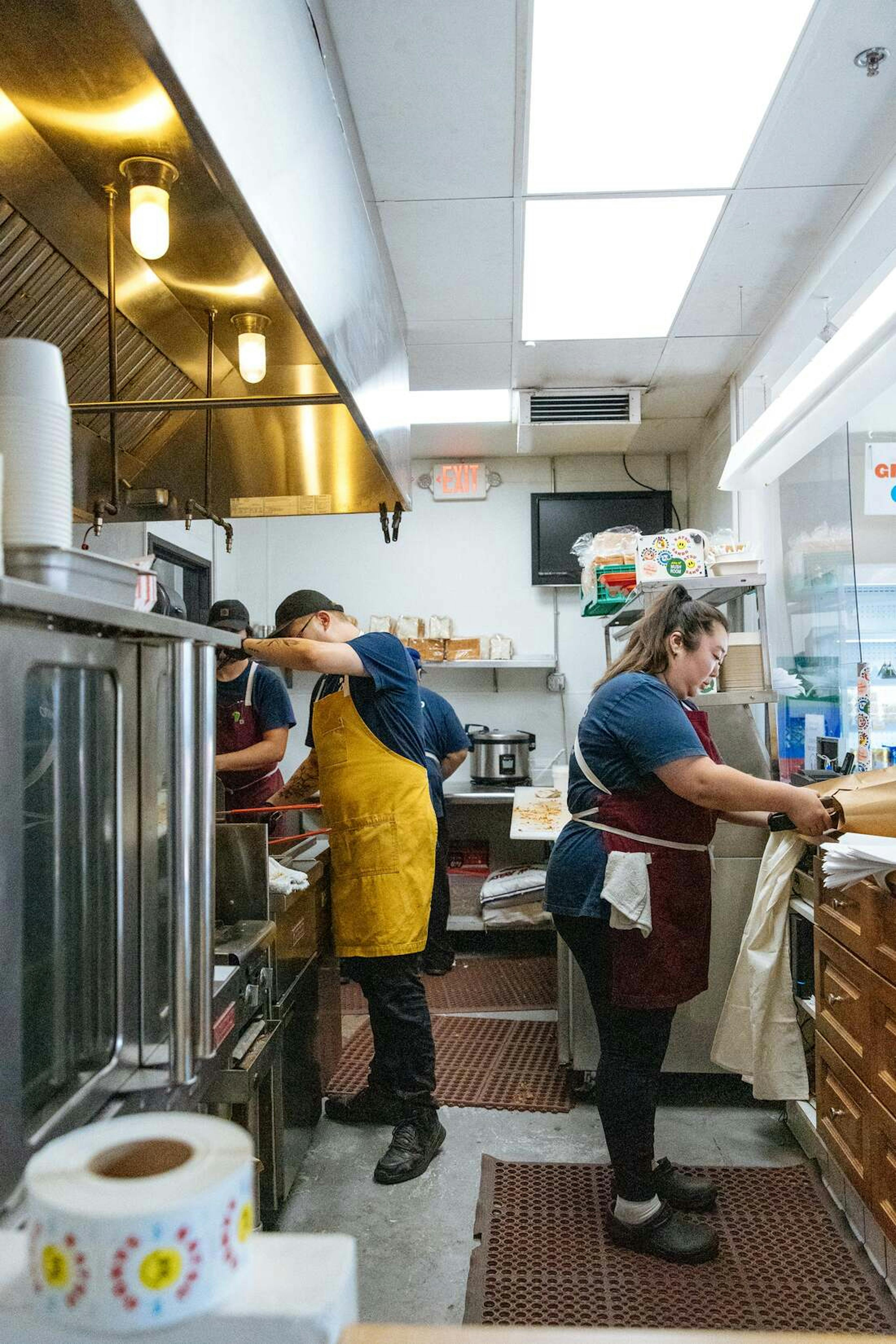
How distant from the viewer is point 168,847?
979mm

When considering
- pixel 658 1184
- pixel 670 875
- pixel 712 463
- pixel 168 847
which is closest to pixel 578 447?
pixel 712 463

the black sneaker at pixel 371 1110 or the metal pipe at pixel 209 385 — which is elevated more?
the metal pipe at pixel 209 385

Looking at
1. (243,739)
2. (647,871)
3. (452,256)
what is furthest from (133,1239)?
(452,256)

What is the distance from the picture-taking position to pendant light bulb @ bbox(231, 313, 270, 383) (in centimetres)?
191

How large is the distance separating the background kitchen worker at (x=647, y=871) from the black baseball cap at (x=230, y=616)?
1529 millimetres

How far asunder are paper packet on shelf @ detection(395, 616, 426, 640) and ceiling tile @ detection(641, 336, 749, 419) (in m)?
1.79

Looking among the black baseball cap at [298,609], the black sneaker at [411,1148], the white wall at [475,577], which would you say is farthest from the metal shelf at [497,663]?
the black sneaker at [411,1148]

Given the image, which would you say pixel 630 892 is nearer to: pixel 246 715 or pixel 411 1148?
pixel 411 1148

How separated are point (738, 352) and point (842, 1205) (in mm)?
3366

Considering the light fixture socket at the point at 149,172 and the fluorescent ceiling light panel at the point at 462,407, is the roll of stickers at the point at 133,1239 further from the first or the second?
the fluorescent ceiling light panel at the point at 462,407

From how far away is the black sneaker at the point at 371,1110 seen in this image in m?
2.89

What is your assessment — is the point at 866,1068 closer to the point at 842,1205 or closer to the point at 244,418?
the point at 842,1205

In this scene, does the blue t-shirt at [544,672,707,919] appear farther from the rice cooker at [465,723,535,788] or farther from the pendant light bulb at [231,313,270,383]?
the rice cooker at [465,723,535,788]

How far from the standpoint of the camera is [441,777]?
4363 mm
